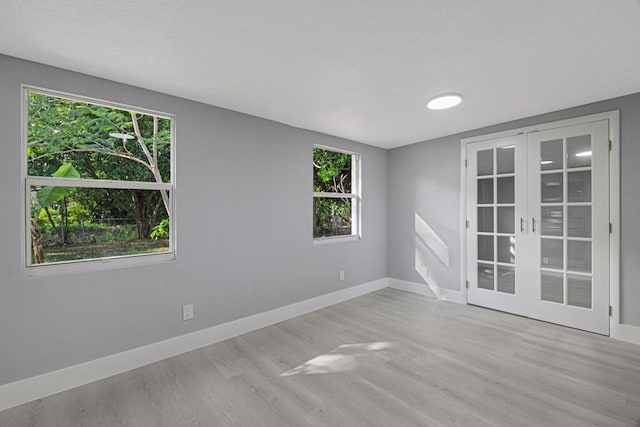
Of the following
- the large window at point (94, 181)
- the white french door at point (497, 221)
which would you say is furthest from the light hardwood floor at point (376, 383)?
the large window at point (94, 181)

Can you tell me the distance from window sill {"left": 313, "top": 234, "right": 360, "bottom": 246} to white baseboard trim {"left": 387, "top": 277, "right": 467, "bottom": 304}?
1.09m

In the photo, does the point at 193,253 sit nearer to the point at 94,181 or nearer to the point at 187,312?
the point at 187,312

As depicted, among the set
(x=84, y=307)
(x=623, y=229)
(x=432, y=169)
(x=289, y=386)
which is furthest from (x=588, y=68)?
(x=84, y=307)

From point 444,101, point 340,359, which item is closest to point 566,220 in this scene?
point 444,101

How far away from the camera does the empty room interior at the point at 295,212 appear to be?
68.9 inches

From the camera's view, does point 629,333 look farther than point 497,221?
No

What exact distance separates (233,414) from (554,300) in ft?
11.4

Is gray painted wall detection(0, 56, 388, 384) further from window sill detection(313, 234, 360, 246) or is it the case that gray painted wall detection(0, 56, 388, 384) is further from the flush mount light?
the flush mount light

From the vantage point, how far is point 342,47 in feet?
6.14

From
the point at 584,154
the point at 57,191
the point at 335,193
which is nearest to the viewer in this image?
the point at 57,191

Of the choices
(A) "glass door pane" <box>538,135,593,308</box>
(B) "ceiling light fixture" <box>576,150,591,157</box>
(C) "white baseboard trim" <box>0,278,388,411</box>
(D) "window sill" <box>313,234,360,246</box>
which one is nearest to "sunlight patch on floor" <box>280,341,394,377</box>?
(C) "white baseboard trim" <box>0,278,388,411</box>

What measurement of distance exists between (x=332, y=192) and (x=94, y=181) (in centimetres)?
277

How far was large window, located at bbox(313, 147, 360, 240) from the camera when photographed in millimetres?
3953

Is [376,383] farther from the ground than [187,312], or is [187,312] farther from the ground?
[187,312]
